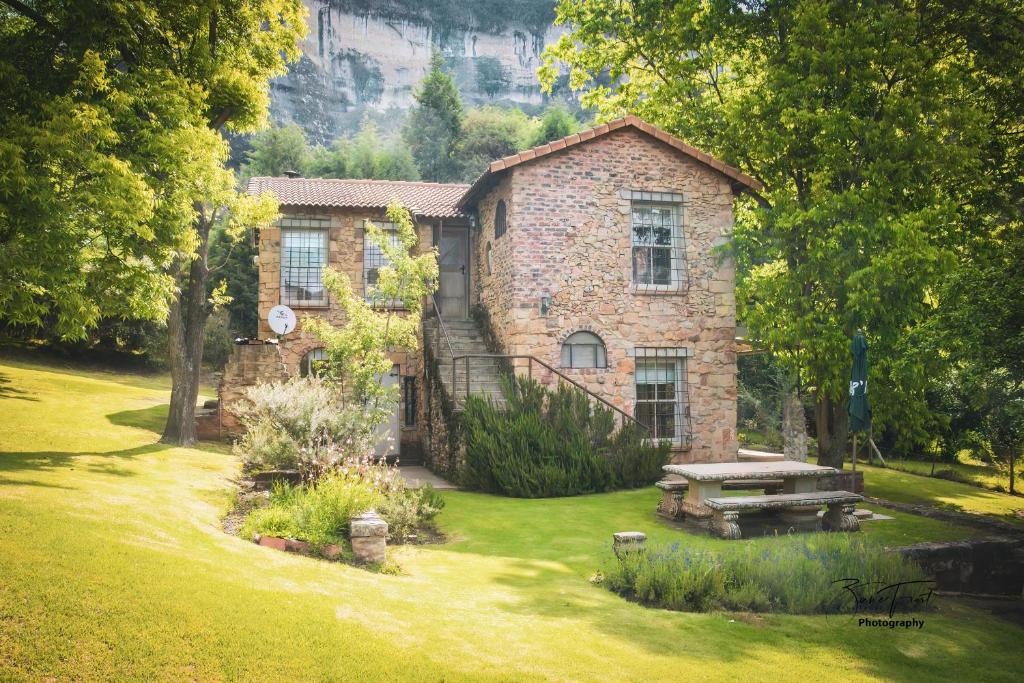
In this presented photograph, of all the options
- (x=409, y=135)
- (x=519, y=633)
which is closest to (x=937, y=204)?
(x=519, y=633)

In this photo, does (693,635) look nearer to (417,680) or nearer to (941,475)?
(417,680)

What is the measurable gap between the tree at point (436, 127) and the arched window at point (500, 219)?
25617 millimetres

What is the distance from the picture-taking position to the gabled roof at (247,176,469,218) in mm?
17875

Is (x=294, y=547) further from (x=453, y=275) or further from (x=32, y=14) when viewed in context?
(x=453, y=275)

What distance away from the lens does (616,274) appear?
14891mm

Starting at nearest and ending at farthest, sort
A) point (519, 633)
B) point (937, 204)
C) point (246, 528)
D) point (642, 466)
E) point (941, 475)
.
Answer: point (519, 633) → point (246, 528) → point (937, 204) → point (642, 466) → point (941, 475)

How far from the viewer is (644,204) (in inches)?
601

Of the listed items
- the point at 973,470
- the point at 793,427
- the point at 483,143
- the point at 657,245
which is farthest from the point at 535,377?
the point at 483,143

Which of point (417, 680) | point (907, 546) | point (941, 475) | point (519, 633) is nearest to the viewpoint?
point (417, 680)

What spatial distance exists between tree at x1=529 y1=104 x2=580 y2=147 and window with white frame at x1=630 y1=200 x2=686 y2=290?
24.2 metres

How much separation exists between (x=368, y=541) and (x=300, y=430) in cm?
438

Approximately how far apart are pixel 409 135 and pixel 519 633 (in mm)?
39390

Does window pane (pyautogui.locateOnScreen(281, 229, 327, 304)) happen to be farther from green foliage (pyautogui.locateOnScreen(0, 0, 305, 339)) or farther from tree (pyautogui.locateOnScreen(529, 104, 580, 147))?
tree (pyautogui.locateOnScreen(529, 104, 580, 147))

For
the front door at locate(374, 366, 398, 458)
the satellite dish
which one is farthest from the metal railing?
the satellite dish
